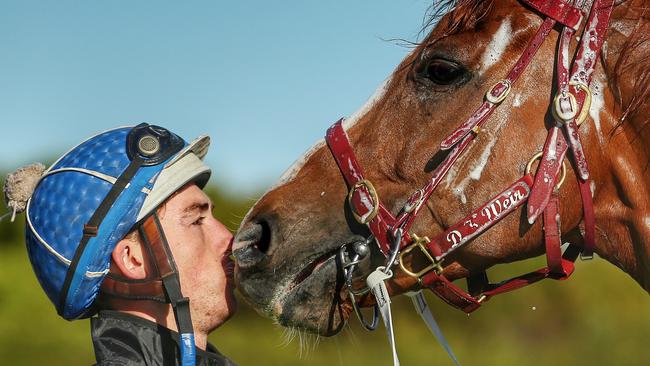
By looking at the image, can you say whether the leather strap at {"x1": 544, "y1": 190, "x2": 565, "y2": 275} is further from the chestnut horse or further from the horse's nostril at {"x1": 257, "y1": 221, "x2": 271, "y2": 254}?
the horse's nostril at {"x1": 257, "y1": 221, "x2": 271, "y2": 254}

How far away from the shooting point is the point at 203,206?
3275 millimetres

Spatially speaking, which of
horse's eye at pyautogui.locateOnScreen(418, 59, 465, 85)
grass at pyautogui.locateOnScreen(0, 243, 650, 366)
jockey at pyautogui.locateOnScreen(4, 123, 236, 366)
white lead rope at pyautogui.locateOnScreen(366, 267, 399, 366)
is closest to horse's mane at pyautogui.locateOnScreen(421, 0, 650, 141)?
horse's eye at pyautogui.locateOnScreen(418, 59, 465, 85)

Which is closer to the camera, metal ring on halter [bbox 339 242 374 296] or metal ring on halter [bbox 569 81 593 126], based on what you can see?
metal ring on halter [bbox 569 81 593 126]

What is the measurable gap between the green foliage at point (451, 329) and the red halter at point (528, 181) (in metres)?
6.73

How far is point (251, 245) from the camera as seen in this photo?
10.5 feet

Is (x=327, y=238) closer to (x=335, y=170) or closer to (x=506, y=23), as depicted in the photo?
(x=335, y=170)

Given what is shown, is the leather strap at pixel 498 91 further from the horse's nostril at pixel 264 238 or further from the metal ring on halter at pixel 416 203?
the horse's nostril at pixel 264 238

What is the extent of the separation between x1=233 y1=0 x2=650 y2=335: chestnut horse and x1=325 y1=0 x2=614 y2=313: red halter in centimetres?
3

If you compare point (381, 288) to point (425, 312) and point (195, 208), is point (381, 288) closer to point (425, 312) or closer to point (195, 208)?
point (425, 312)

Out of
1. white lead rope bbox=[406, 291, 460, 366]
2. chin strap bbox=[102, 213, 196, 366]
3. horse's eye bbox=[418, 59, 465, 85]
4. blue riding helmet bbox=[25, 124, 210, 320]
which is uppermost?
blue riding helmet bbox=[25, 124, 210, 320]

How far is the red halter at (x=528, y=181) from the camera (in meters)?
2.92

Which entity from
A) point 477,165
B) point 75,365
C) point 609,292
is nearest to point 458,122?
point 477,165

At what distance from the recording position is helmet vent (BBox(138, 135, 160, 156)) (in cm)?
304

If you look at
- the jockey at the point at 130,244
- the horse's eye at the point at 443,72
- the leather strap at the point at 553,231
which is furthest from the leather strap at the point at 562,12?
the jockey at the point at 130,244
